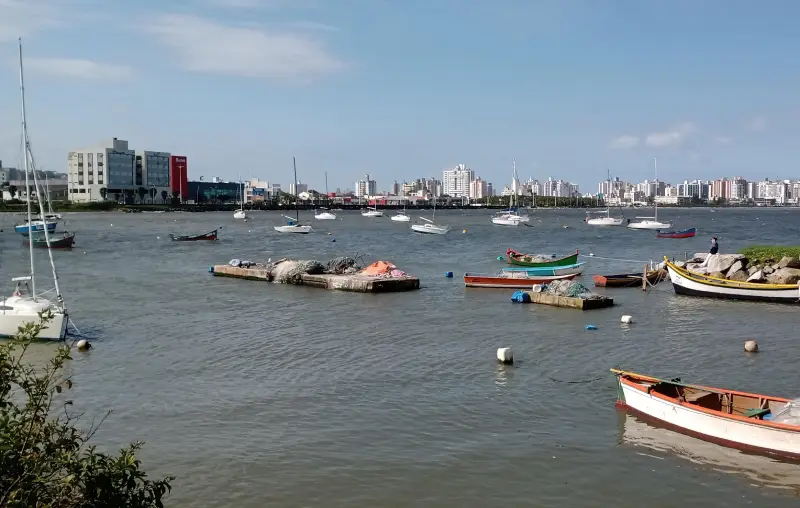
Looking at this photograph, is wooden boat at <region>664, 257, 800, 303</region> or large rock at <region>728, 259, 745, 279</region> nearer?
wooden boat at <region>664, 257, 800, 303</region>

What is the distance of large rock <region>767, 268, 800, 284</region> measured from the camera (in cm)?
3375

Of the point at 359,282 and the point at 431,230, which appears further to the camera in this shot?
the point at 431,230

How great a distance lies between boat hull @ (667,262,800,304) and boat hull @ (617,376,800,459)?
65.0 ft

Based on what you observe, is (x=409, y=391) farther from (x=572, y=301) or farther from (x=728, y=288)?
(x=728, y=288)

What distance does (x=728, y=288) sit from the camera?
34.1 m

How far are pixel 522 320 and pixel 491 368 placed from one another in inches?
340

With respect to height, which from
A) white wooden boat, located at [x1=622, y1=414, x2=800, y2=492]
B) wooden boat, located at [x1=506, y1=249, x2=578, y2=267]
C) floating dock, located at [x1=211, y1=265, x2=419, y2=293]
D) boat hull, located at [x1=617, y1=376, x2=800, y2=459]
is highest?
wooden boat, located at [x1=506, y1=249, x2=578, y2=267]

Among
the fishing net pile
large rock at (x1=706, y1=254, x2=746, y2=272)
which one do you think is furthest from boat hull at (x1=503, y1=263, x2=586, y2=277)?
large rock at (x1=706, y1=254, x2=746, y2=272)

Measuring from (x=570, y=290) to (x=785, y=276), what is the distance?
10.6 m

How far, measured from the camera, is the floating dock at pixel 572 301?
102 ft

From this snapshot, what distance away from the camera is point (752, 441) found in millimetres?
Result: 13875

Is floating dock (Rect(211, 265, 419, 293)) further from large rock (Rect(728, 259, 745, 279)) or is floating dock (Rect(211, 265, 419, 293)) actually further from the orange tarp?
large rock (Rect(728, 259, 745, 279))

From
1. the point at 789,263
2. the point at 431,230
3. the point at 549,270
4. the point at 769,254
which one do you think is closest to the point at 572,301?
the point at 549,270

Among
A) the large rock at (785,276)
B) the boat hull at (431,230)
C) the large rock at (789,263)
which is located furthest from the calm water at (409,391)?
the boat hull at (431,230)
